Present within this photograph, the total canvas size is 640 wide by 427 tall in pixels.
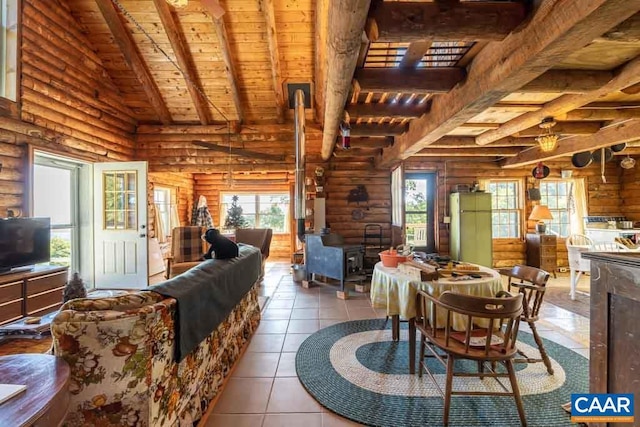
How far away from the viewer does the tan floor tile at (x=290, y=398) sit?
1.99 m

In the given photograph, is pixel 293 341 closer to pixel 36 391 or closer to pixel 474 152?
pixel 36 391

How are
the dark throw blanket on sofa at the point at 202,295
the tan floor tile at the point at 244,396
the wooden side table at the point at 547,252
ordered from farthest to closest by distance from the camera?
the wooden side table at the point at 547,252, the tan floor tile at the point at 244,396, the dark throw blanket on sofa at the point at 202,295

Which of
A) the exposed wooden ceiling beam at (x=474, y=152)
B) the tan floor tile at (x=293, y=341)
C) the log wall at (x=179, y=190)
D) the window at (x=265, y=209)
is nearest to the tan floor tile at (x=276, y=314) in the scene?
the tan floor tile at (x=293, y=341)

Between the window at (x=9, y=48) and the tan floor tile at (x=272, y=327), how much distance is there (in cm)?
389

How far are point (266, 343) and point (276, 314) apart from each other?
0.81 m

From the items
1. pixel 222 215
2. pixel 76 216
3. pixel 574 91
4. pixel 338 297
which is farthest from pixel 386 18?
pixel 222 215

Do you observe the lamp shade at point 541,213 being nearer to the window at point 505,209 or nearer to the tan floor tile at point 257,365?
the window at point 505,209

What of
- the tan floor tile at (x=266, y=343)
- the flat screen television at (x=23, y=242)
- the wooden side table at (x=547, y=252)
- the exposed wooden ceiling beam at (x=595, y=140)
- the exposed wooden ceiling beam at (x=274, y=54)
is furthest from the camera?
the wooden side table at (x=547, y=252)

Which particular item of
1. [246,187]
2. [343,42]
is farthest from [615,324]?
[246,187]

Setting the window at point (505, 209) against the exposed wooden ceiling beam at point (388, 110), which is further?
the window at point (505, 209)

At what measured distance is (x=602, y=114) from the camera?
348cm

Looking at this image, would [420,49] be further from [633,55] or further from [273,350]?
[273,350]

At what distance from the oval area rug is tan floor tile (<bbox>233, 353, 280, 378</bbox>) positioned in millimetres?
217

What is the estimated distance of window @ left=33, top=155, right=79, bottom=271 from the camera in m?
4.30
